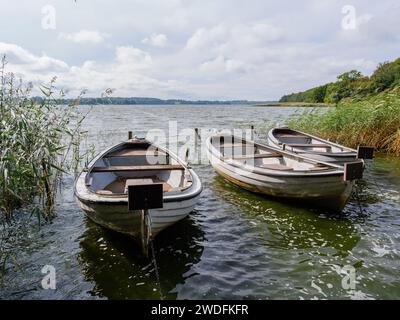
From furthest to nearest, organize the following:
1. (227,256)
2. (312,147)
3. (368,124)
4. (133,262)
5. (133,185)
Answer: (368,124) < (312,147) < (227,256) < (133,262) < (133,185)

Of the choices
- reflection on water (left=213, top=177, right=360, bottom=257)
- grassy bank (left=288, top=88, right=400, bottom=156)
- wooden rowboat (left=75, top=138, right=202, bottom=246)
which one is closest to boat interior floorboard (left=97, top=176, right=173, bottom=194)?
wooden rowboat (left=75, top=138, right=202, bottom=246)

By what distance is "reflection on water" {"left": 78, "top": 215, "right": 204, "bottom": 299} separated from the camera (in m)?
4.08

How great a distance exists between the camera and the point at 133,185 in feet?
13.1

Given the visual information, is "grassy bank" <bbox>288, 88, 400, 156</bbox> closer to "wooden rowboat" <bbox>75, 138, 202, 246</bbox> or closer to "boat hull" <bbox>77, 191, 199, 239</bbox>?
"wooden rowboat" <bbox>75, 138, 202, 246</bbox>

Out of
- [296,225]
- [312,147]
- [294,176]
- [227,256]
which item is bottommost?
[227,256]

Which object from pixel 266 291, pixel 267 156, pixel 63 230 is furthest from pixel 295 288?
pixel 267 156

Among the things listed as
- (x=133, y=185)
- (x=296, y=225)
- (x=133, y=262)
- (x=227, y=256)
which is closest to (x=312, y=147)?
(x=296, y=225)

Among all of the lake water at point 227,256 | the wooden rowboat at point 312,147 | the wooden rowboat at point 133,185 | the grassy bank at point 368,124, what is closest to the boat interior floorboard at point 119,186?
the wooden rowboat at point 133,185

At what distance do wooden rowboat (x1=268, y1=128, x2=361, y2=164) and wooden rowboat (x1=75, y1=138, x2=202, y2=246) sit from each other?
13.1 feet

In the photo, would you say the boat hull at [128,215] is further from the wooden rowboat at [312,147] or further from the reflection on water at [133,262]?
the wooden rowboat at [312,147]

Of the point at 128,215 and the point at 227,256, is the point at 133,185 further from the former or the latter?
the point at 227,256

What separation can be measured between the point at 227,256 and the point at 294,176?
2496mm

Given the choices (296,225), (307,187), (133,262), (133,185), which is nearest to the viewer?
(133,185)
